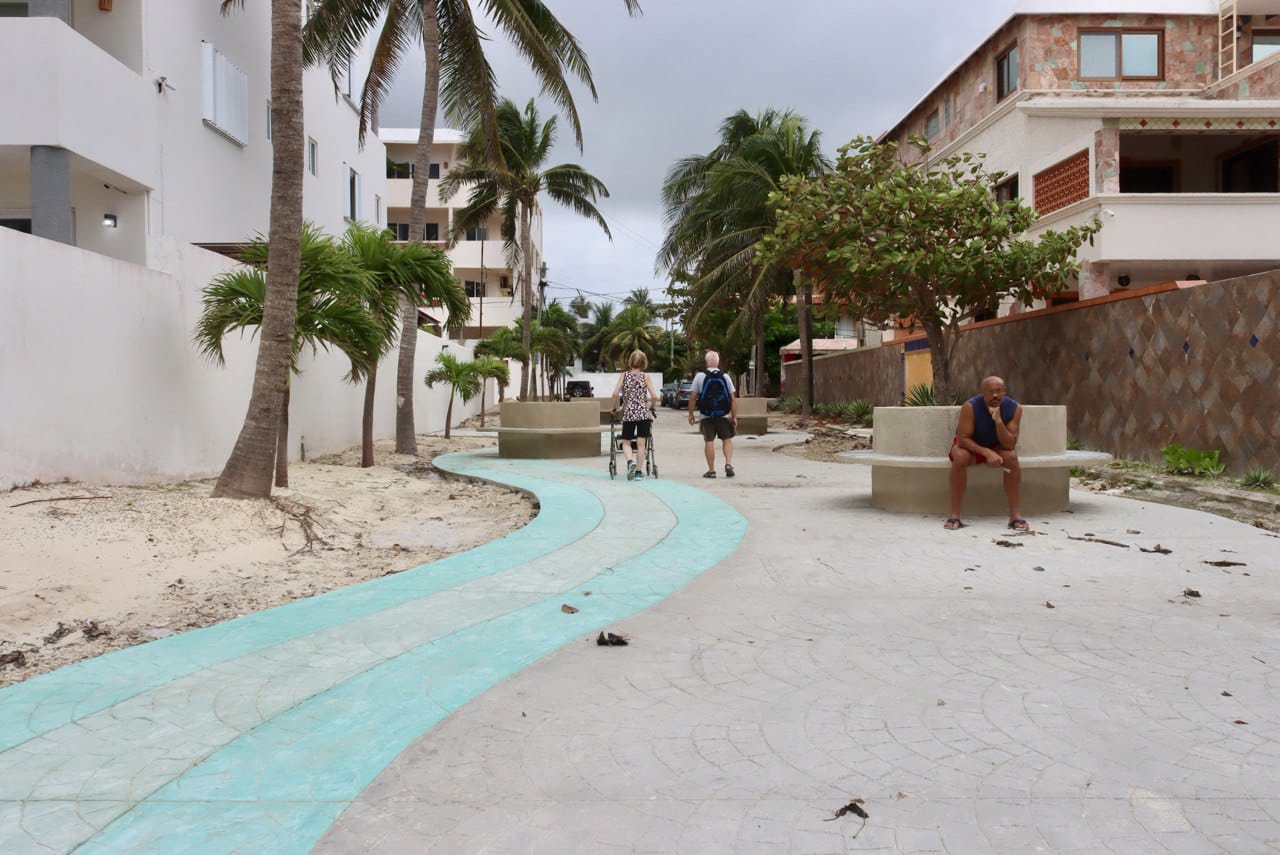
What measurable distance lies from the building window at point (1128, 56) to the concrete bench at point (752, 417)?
38.2 feet

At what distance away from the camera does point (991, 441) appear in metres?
8.66

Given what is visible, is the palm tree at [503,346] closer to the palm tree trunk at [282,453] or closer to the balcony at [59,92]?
the balcony at [59,92]

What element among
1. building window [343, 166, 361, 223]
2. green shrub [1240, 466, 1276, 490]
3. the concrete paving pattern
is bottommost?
the concrete paving pattern

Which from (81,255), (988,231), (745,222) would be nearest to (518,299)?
(745,222)

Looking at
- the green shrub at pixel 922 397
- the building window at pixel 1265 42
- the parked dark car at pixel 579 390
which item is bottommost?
the green shrub at pixel 922 397

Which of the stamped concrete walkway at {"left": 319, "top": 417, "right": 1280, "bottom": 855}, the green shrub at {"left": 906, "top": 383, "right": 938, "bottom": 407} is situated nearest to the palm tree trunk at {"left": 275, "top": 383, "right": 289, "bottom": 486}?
the stamped concrete walkway at {"left": 319, "top": 417, "right": 1280, "bottom": 855}

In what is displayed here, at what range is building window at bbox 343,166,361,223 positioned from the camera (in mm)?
23656

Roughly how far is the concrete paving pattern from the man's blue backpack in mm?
6427

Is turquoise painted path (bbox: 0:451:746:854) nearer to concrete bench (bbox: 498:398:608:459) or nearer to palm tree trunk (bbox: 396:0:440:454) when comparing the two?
concrete bench (bbox: 498:398:608:459)

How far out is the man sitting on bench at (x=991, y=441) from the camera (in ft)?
27.9

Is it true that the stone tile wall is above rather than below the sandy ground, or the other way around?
above

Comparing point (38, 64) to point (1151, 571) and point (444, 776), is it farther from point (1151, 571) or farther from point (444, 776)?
point (1151, 571)

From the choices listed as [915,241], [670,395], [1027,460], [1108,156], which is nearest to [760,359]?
[1108,156]

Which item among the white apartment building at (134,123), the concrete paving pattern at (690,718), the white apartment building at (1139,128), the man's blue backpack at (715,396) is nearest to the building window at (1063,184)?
the white apartment building at (1139,128)
